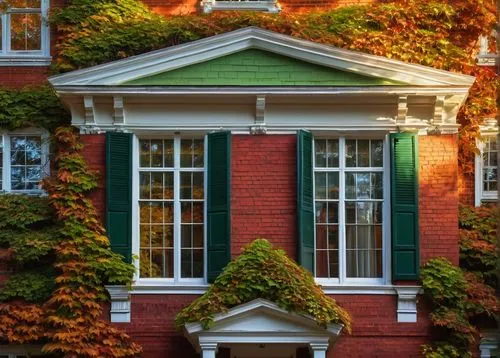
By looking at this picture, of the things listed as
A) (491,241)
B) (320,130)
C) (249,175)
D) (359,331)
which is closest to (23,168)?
(249,175)

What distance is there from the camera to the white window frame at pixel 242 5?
20.0 meters

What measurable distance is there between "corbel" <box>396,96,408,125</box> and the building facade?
2 centimetres

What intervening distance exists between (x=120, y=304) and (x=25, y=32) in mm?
5494

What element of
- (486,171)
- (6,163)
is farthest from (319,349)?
(6,163)

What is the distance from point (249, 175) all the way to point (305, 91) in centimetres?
170

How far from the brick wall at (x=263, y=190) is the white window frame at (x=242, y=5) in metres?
2.79

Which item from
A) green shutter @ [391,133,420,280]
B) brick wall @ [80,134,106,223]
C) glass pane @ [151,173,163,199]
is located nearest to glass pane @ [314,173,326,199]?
green shutter @ [391,133,420,280]

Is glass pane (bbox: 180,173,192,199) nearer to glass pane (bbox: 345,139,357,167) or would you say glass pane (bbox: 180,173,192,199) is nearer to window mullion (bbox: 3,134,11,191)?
glass pane (bbox: 345,139,357,167)

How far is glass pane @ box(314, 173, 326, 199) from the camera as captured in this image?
61.6ft

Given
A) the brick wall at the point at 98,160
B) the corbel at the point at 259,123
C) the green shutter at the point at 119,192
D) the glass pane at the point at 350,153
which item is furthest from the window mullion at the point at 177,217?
the glass pane at the point at 350,153

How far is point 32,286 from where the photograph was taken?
18344 millimetres

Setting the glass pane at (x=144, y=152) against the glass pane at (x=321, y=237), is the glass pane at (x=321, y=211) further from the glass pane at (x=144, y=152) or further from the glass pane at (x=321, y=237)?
the glass pane at (x=144, y=152)

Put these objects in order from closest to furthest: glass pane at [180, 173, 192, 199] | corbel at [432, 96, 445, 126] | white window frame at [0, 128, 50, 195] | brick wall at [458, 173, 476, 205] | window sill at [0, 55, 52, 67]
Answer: corbel at [432, 96, 445, 126]
glass pane at [180, 173, 192, 199]
white window frame at [0, 128, 50, 195]
brick wall at [458, 173, 476, 205]
window sill at [0, 55, 52, 67]

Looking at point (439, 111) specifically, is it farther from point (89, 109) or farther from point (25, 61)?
point (25, 61)
